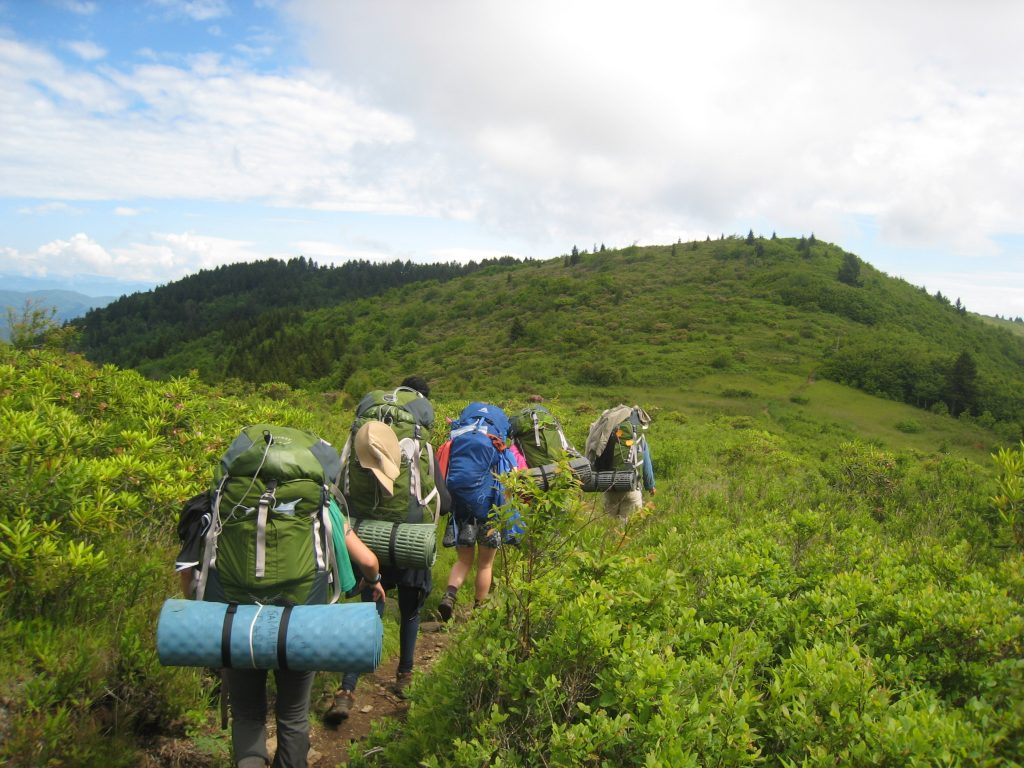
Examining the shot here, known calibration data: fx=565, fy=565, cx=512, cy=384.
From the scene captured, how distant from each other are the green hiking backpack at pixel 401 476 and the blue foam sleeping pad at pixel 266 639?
1.18 m

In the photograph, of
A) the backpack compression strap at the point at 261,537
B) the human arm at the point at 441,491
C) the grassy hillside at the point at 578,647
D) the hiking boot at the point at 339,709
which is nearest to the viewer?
the grassy hillside at the point at 578,647

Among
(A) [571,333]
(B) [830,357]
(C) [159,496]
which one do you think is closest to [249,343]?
(A) [571,333]

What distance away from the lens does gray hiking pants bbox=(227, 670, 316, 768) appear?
2.58 metres

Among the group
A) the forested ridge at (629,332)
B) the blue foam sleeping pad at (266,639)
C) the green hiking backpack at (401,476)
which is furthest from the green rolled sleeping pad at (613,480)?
the forested ridge at (629,332)

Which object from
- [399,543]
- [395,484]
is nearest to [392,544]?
[399,543]

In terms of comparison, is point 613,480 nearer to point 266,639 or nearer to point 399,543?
Answer: point 399,543

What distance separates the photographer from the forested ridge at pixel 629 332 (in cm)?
5919

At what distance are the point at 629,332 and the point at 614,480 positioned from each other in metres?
70.7

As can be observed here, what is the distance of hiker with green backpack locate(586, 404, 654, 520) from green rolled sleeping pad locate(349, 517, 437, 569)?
2969 millimetres

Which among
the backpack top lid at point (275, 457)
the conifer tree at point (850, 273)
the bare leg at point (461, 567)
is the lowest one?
the bare leg at point (461, 567)

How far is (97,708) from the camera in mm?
2918

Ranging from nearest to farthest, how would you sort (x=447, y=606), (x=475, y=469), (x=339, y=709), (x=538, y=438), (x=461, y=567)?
(x=339, y=709) → (x=475, y=469) → (x=447, y=606) → (x=461, y=567) → (x=538, y=438)

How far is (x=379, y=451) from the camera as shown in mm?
3348

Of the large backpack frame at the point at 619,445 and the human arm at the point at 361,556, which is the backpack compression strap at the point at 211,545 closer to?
the human arm at the point at 361,556
